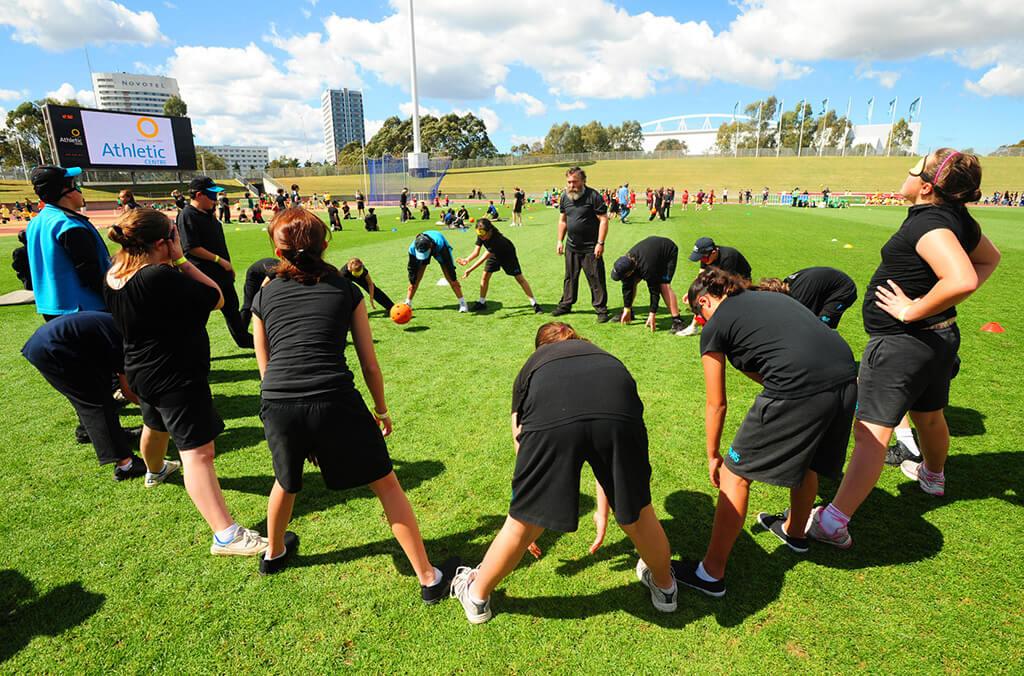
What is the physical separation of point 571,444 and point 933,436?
2877 mm

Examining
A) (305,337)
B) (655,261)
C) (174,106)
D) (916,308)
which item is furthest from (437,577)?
(174,106)

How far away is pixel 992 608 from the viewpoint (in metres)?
2.62

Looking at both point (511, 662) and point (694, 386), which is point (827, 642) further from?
point (694, 386)

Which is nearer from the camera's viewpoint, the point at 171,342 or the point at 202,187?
the point at 171,342

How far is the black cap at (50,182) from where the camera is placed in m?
3.86

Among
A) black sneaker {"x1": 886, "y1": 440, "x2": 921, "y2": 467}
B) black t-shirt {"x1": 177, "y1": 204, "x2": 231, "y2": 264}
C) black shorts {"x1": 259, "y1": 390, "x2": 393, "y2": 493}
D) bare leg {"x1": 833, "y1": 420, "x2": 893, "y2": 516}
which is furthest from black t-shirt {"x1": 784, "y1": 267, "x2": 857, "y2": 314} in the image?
black t-shirt {"x1": 177, "y1": 204, "x2": 231, "y2": 264}

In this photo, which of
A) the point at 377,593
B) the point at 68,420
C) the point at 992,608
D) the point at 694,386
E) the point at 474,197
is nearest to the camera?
the point at 992,608

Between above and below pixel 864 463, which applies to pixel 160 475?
below

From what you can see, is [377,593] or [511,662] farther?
[377,593]

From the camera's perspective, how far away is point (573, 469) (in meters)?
2.19

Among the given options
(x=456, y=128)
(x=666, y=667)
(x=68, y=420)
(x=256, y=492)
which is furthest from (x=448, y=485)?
(x=456, y=128)

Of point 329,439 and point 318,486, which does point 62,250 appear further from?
point 329,439

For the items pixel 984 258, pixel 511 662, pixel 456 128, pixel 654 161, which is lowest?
pixel 511 662

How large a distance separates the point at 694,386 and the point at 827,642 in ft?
11.0
